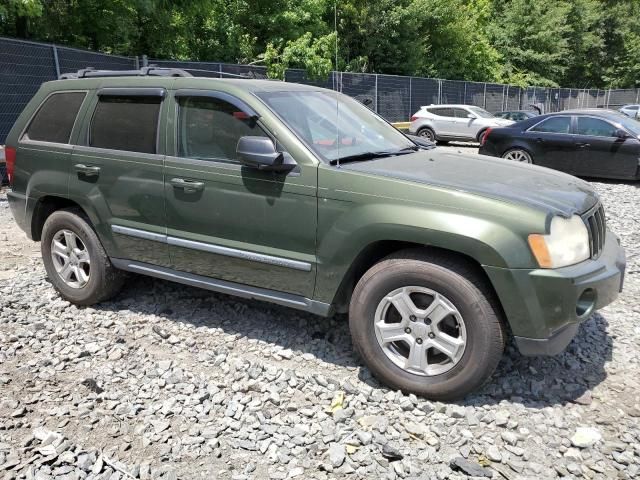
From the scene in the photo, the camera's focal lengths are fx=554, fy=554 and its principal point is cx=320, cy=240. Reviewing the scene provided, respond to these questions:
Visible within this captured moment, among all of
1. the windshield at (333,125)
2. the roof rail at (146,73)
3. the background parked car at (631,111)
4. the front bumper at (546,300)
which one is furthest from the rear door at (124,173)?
the background parked car at (631,111)

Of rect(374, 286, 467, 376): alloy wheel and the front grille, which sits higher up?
the front grille

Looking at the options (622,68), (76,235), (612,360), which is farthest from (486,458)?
(622,68)

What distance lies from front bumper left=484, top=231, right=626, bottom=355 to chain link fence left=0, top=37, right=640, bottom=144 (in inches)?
99.4

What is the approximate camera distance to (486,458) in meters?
2.77

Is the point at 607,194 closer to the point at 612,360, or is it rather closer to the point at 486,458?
the point at 612,360

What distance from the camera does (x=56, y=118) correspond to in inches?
180

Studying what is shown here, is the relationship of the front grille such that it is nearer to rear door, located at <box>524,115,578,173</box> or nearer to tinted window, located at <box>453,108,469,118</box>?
rear door, located at <box>524,115,578,173</box>

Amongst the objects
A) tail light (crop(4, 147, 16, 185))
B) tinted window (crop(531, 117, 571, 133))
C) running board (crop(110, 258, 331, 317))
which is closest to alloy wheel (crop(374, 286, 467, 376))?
running board (crop(110, 258, 331, 317))

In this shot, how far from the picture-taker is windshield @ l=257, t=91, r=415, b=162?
11.8 feet

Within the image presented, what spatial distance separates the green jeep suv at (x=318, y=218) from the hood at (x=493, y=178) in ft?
0.06

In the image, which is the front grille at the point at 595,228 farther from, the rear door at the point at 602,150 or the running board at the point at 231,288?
the rear door at the point at 602,150

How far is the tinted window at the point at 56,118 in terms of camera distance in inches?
176

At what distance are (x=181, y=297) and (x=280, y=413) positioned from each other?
201 cm

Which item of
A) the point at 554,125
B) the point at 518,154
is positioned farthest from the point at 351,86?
the point at 554,125
